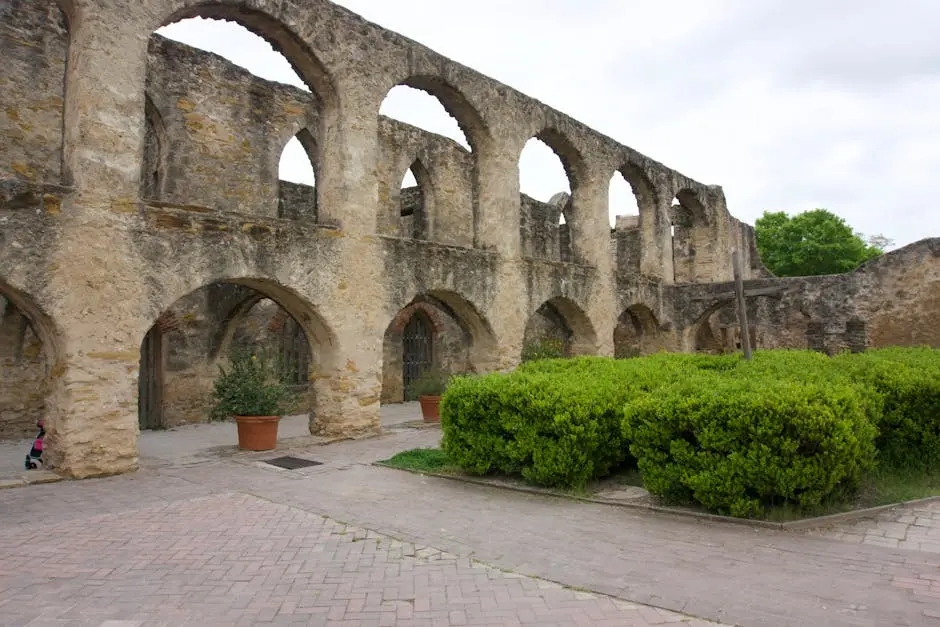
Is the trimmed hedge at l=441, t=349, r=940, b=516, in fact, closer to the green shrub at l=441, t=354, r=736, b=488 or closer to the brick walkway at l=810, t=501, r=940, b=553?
the green shrub at l=441, t=354, r=736, b=488

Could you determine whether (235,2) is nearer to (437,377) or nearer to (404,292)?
(404,292)

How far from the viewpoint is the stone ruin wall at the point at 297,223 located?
7250 millimetres

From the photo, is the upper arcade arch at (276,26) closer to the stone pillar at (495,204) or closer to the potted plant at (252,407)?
the stone pillar at (495,204)

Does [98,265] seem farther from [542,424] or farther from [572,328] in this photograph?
[572,328]

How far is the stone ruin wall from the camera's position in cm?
725

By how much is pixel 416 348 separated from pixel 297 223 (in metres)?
9.11

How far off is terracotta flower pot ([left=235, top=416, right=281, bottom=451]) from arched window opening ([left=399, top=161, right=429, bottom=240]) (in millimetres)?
9553

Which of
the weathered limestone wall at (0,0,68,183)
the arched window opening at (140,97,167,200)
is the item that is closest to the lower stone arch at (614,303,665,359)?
the arched window opening at (140,97,167,200)

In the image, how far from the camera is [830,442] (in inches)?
192

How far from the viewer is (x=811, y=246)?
3603cm

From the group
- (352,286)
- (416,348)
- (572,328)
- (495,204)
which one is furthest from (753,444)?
(416,348)

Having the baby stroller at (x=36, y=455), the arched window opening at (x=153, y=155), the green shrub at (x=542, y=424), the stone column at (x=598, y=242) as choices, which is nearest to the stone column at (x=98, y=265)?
the baby stroller at (x=36, y=455)

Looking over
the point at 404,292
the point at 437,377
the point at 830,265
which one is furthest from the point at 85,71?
the point at 830,265

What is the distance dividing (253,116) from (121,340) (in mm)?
8036
